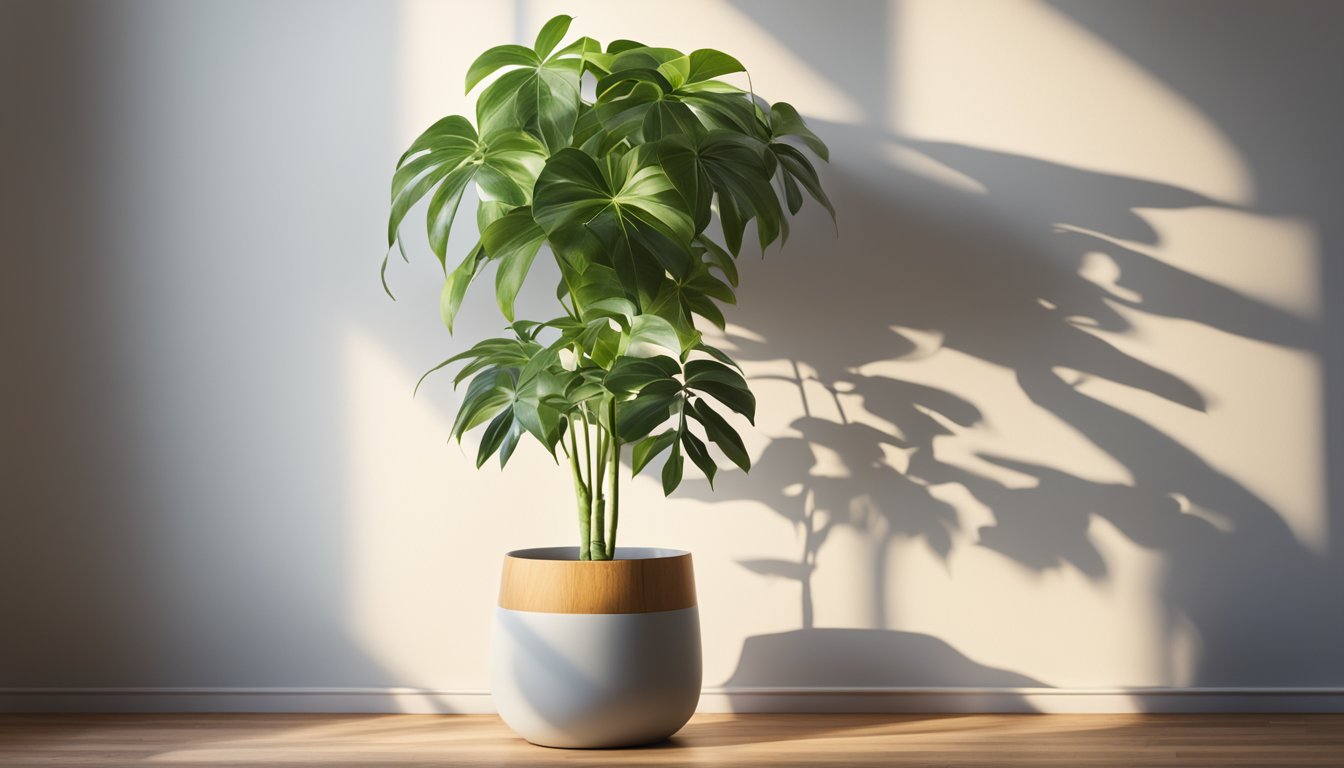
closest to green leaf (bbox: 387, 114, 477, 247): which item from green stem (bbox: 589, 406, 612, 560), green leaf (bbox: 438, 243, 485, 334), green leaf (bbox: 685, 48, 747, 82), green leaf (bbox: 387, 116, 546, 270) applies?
green leaf (bbox: 387, 116, 546, 270)

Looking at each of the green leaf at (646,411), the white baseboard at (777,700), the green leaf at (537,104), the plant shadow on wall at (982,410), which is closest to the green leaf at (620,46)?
the green leaf at (537,104)

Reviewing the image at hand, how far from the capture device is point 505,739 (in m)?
2.17

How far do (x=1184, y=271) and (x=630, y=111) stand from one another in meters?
1.20

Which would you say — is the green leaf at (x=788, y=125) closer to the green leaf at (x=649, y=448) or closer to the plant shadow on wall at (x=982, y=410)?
the plant shadow on wall at (x=982, y=410)

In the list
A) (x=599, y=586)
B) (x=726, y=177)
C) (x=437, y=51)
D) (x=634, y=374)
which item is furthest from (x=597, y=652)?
(x=437, y=51)

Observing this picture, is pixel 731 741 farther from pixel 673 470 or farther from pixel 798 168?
pixel 798 168

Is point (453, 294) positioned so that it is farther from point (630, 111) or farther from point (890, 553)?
point (890, 553)

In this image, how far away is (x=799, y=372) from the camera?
239 centimetres

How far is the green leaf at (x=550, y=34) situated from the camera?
2117 millimetres

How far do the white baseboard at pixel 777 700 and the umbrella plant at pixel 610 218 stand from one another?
0.55 m

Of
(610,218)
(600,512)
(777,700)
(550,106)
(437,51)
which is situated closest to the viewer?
(610,218)

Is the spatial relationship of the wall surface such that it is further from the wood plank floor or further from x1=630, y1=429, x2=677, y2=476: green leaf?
x1=630, y1=429, x2=677, y2=476: green leaf

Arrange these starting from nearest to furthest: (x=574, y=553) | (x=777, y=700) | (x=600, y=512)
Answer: (x=600, y=512) < (x=574, y=553) < (x=777, y=700)

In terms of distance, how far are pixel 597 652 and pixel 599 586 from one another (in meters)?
0.11
